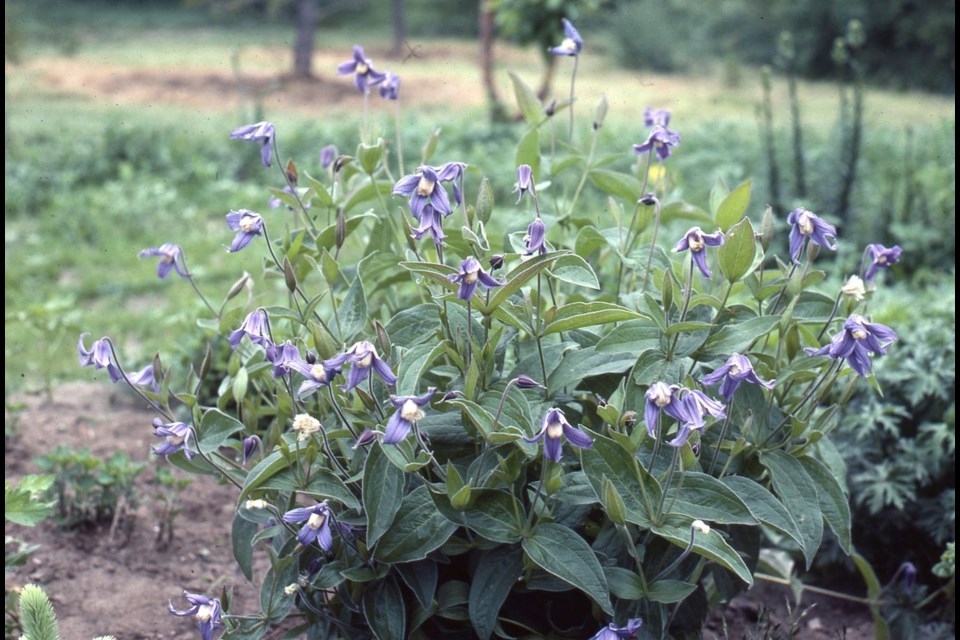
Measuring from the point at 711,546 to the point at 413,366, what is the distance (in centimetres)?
60

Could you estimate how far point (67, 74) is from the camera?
11.4 meters

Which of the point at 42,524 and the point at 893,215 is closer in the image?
the point at 42,524

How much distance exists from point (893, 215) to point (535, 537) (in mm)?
4312

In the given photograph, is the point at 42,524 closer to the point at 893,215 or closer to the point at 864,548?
the point at 864,548

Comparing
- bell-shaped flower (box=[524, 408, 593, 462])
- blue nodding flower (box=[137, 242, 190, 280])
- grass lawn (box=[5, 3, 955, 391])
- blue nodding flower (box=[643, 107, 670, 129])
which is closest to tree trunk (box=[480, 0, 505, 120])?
grass lawn (box=[5, 3, 955, 391])

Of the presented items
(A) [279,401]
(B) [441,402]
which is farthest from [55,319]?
(B) [441,402]

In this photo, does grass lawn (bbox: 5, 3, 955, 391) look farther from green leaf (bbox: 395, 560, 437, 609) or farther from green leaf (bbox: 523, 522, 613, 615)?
green leaf (bbox: 395, 560, 437, 609)

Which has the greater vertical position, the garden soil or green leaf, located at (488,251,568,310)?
green leaf, located at (488,251,568,310)

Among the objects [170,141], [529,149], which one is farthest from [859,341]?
[170,141]

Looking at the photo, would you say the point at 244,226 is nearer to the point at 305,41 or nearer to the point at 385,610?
the point at 385,610

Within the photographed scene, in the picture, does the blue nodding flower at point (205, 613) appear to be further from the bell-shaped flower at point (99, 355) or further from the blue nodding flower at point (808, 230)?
the blue nodding flower at point (808, 230)

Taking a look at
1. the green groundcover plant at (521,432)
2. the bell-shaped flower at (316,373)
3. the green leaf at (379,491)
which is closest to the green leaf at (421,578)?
the green groundcover plant at (521,432)

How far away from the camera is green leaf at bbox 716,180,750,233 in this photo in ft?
6.61

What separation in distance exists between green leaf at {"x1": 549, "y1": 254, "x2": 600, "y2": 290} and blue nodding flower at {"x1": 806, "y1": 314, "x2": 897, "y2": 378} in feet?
1.43
